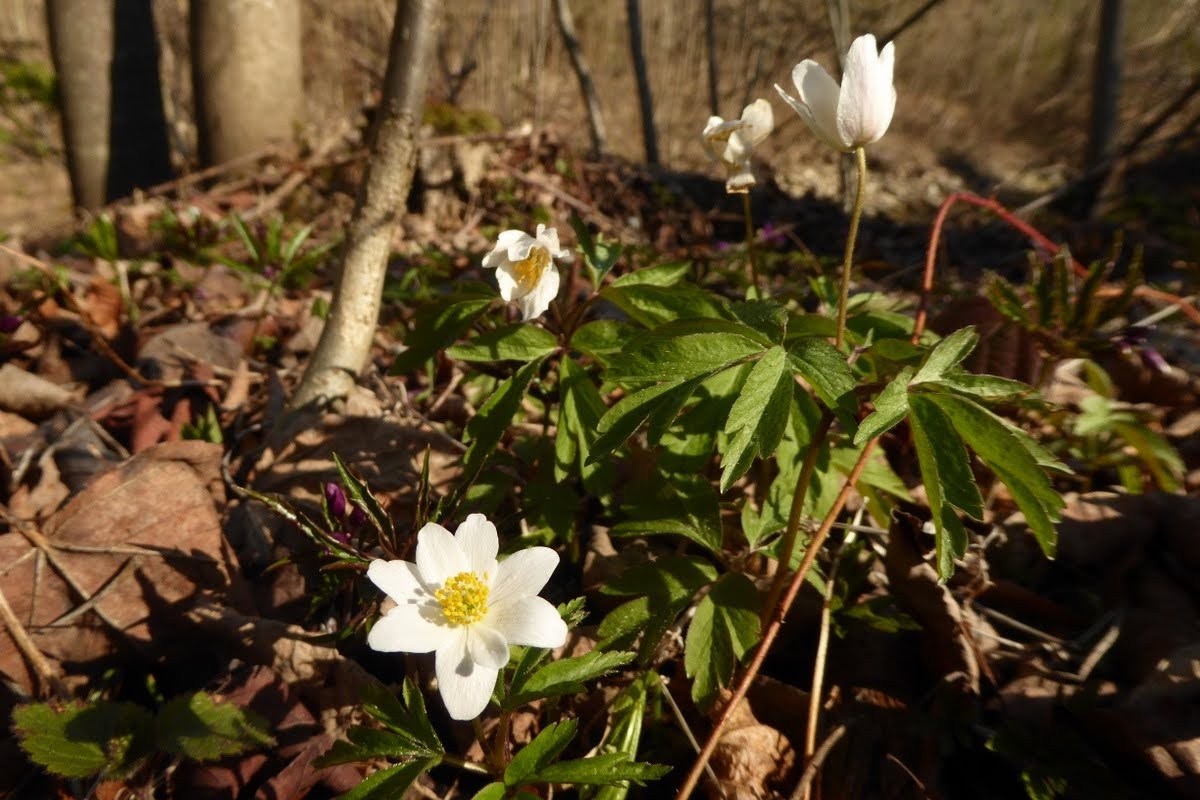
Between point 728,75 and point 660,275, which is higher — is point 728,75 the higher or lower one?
the higher one

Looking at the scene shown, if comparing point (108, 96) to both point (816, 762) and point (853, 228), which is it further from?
point (816, 762)

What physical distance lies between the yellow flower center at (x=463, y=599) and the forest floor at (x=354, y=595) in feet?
1.48

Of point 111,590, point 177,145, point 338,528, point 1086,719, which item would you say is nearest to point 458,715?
point 338,528

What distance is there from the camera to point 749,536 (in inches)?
60.0

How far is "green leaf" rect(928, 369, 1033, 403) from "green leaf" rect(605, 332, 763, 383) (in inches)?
13.4

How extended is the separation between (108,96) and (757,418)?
6123 millimetres

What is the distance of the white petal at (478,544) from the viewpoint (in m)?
1.22

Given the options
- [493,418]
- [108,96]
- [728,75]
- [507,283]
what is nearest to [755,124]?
→ [507,283]

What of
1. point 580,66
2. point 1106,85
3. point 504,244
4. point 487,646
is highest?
point 1106,85

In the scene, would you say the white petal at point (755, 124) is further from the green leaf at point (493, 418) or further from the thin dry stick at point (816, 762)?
the thin dry stick at point (816, 762)

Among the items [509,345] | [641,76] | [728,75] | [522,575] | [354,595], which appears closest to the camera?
[522,575]

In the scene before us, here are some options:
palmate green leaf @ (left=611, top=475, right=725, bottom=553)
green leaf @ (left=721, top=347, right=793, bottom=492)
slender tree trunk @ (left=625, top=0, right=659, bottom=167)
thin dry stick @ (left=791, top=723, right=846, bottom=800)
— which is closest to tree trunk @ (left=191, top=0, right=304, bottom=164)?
slender tree trunk @ (left=625, top=0, right=659, bottom=167)

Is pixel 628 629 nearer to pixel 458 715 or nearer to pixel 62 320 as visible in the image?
pixel 458 715

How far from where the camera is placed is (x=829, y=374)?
121cm
